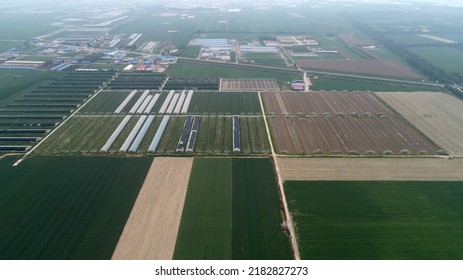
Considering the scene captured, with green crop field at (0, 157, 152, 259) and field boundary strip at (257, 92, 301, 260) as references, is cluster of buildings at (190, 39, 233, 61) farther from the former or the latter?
green crop field at (0, 157, 152, 259)

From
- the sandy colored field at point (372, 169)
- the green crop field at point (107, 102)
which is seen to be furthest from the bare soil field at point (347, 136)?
the green crop field at point (107, 102)

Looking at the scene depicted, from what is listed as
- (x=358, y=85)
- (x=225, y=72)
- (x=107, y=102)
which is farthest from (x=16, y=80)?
(x=358, y=85)

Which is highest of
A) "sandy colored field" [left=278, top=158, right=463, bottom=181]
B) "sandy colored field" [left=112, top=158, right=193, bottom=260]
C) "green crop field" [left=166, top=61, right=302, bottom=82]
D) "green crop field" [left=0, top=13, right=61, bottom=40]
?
"green crop field" [left=0, top=13, right=61, bottom=40]

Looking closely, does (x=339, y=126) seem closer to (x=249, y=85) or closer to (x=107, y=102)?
(x=249, y=85)

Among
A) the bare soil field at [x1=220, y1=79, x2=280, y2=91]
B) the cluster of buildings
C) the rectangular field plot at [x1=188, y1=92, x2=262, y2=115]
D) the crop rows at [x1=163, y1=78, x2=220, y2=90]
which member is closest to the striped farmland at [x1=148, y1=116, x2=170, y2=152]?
the rectangular field plot at [x1=188, y1=92, x2=262, y2=115]

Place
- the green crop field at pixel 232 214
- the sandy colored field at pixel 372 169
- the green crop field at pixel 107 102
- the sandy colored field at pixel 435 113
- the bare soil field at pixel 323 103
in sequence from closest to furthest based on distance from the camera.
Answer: the green crop field at pixel 232 214 < the sandy colored field at pixel 372 169 < the sandy colored field at pixel 435 113 < the bare soil field at pixel 323 103 < the green crop field at pixel 107 102

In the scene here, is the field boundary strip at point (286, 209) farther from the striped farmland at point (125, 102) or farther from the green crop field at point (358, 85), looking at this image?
the green crop field at point (358, 85)
